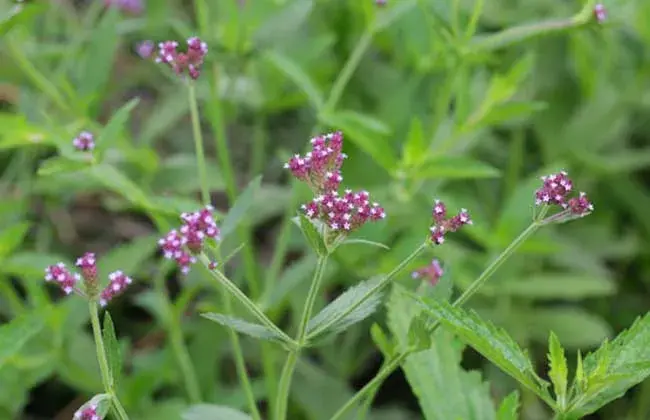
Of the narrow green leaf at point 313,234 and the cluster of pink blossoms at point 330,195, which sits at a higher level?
the cluster of pink blossoms at point 330,195

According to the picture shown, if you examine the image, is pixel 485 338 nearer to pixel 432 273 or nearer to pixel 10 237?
pixel 432 273

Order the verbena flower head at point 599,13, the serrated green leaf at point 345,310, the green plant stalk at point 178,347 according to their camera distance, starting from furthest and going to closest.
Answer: the green plant stalk at point 178,347 → the verbena flower head at point 599,13 → the serrated green leaf at point 345,310

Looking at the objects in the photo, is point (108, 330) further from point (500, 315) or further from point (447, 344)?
point (500, 315)

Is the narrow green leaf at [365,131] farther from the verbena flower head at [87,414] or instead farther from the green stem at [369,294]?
the verbena flower head at [87,414]

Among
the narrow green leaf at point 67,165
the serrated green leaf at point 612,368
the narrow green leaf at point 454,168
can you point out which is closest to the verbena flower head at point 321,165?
the serrated green leaf at point 612,368

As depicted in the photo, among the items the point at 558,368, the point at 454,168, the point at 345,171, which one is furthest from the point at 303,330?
the point at 345,171

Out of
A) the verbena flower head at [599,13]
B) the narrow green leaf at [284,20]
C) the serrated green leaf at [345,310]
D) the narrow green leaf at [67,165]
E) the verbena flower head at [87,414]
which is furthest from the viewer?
the narrow green leaf at [284,20]
